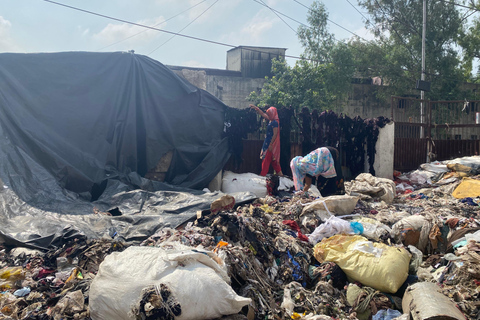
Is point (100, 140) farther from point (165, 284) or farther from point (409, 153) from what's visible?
point (409, 153)

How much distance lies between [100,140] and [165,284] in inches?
209

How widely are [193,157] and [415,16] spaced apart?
19.5 m

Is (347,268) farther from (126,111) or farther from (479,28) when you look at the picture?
(479,28)

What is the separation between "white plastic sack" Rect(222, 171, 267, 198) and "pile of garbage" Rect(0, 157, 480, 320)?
2.03 meters

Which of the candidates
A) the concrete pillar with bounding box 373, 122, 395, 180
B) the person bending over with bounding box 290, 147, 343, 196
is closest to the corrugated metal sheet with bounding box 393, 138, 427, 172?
the concrete pillar with bounding box 373, 122, 395, 180

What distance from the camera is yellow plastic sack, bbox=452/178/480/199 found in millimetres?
7293

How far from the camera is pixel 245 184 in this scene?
25.3 feet

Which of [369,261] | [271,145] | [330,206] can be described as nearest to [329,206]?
[330,206]

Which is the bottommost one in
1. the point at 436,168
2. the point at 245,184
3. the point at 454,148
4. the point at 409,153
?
the point at 245,184

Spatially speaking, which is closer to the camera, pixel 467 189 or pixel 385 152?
pixel 467 189

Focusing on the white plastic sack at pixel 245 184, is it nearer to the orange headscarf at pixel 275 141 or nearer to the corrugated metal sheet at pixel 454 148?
the orange headscarf at pixel 275 141

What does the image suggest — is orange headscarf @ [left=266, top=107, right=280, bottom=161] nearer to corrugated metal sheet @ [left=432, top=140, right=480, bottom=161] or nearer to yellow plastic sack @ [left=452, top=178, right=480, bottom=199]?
yellow plastic sack @ [left=452, top=178, right=480, bottom=199]

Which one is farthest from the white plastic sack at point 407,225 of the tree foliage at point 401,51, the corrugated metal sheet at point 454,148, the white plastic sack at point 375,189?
the tree foliage at point 401,51

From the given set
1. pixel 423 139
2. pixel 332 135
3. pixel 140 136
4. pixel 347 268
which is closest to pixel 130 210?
pixel 140 136
